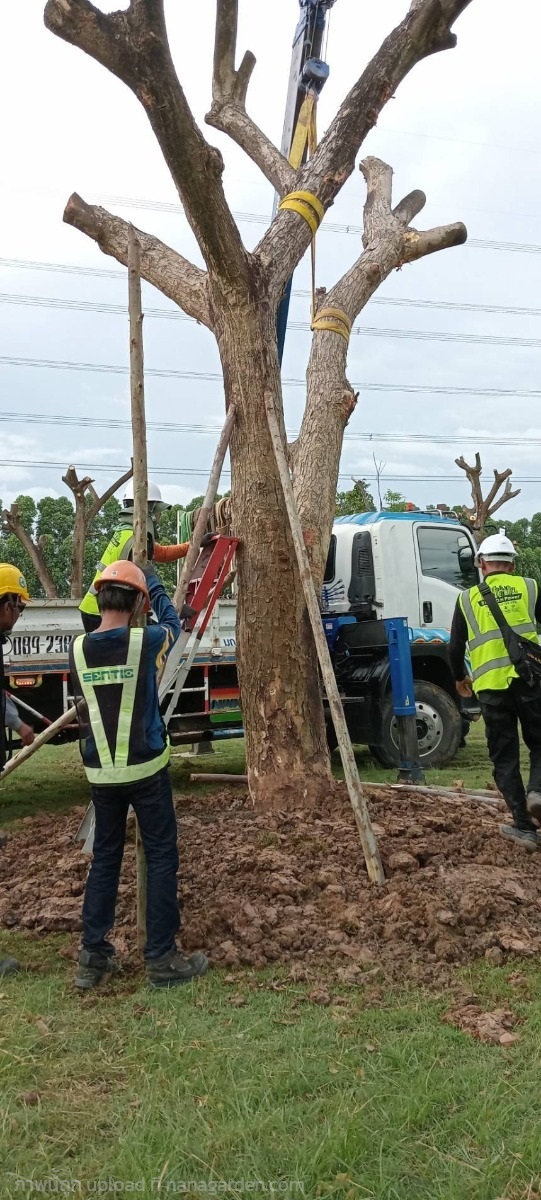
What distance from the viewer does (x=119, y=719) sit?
355 cm

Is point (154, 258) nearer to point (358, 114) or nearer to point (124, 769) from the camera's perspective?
point (358, 114)

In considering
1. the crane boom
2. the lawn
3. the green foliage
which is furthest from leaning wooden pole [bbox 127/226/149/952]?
the green foliage

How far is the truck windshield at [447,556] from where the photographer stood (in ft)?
31.4

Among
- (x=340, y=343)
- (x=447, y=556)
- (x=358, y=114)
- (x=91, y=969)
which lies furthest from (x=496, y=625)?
(x=447, y=556)

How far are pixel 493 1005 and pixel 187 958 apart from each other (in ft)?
3.95

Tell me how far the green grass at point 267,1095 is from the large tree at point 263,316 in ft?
7.50

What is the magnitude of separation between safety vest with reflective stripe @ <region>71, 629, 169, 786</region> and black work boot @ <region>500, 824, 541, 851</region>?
2.53m

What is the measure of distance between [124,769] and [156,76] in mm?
3628

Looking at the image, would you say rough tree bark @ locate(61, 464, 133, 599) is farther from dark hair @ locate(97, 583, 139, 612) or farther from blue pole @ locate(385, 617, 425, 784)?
dark hair @ locate(97, 583, 139, 612)

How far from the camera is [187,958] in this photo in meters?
3.63

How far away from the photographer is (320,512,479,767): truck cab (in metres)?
8.89

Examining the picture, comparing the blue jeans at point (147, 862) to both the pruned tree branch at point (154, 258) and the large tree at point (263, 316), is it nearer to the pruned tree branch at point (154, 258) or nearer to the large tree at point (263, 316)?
the large tree at point (263, 316)

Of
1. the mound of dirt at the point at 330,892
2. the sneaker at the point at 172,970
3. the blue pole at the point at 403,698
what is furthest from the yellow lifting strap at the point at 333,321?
the sneaker at the point at 172,970

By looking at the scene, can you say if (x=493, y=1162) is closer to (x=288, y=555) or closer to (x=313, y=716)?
(x=313, y=716)
